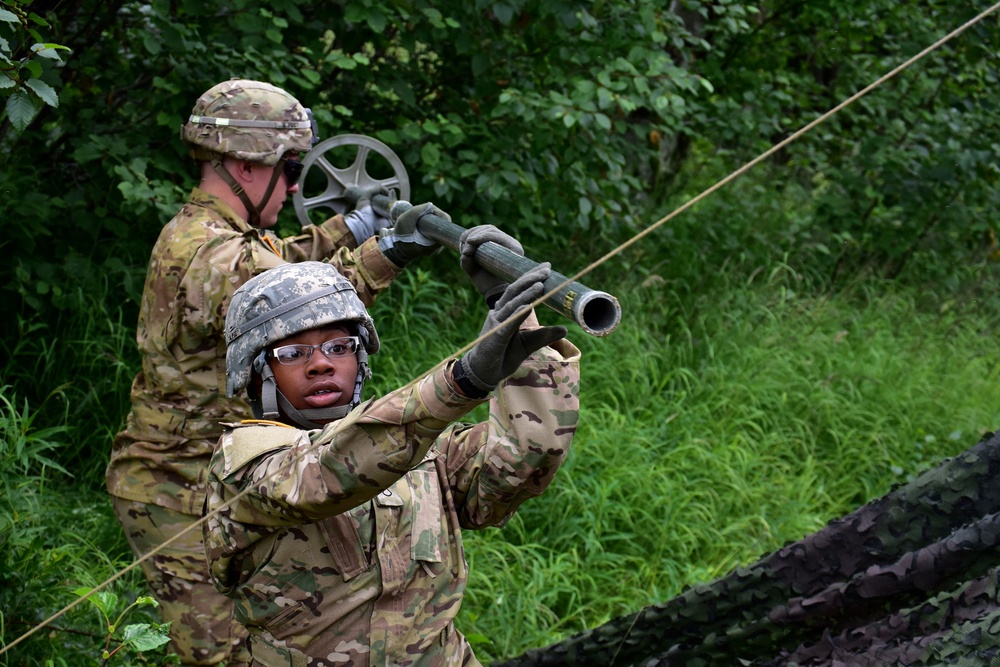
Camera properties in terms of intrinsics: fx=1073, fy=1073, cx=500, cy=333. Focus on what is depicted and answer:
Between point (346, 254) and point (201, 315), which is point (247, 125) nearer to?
point (346, 254)

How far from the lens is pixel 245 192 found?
3.66 meters

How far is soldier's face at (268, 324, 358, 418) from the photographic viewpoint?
2230 millimetres

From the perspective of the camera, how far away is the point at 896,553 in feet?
8.60

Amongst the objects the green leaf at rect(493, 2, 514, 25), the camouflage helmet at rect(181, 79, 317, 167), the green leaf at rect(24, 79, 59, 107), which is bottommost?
the camouflage helmet at rect(181, 79, 317, 167)

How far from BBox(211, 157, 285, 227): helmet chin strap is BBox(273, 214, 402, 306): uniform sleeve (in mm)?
136

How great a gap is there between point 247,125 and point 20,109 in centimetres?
75

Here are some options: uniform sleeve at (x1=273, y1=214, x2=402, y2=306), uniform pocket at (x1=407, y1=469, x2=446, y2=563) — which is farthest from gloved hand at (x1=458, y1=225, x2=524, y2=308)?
uniform sleeve at (x1=273, y1=214, x2=402, y2=306)

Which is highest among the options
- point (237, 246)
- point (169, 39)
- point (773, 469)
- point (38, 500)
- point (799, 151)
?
point (169, 39)

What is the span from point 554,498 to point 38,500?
2.15m

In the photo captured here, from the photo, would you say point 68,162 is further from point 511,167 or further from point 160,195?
point 511,167

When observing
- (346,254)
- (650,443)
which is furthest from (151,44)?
(650,443)

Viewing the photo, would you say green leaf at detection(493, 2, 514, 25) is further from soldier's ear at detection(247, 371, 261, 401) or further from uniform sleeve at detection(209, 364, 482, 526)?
uniform sleeve at detection(209, 364, 482, 526)

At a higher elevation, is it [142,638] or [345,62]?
[345,62]

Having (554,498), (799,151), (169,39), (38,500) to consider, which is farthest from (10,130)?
(799,151)
